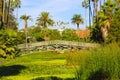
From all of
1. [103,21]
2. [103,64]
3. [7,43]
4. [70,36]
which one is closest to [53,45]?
[103,21]

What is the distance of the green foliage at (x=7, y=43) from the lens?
24516 mm

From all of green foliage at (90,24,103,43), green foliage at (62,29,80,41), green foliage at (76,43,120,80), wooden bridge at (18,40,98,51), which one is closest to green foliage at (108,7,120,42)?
green foliage at (90,24,103,43)

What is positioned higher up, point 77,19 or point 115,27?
point 77,19

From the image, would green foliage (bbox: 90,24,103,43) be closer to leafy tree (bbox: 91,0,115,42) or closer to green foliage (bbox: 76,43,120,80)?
leafy tree (bbox: 91,0,115,42)

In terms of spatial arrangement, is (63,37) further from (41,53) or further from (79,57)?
(79,57)

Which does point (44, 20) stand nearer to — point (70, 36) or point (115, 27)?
point (70, 36)

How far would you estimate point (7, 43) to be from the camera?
1003 inches

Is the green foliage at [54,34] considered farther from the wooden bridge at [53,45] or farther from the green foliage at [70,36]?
the wooden bridge at [53,45]

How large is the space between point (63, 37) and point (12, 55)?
231 feet

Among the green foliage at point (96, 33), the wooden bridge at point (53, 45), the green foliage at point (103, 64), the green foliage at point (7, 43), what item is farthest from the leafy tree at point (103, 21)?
the green foliage at point (103, 64)

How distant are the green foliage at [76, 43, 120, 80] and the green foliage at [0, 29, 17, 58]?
9683 millimetres

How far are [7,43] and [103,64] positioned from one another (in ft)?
37.1

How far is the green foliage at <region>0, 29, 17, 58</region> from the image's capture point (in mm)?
24516

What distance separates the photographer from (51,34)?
96375 mm
